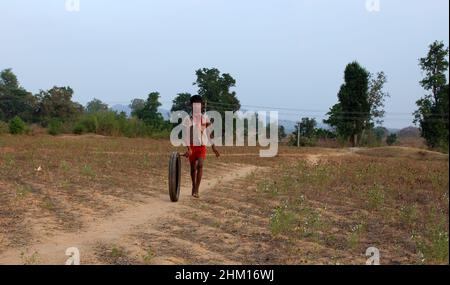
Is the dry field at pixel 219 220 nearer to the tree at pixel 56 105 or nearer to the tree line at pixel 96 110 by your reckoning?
the tree line at pixel 96 110

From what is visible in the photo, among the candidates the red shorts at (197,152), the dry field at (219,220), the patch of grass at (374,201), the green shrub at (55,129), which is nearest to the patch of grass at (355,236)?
the dry field at (219,220)

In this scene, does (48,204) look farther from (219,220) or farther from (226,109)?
(226,109)

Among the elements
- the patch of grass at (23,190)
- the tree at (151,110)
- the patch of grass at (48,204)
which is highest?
the tree at (151,110)

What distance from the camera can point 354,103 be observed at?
4041cm

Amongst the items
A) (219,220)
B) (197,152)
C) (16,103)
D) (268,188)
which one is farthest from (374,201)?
(16,103)

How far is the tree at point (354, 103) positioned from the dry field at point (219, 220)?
29.5 m

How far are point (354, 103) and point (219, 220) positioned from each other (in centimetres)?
3580

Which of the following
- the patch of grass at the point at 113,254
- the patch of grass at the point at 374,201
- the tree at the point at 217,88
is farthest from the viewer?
the tree at the point at 217,88

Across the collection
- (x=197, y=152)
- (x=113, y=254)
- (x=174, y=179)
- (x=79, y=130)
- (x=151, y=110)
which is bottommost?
(x=113, y=254)

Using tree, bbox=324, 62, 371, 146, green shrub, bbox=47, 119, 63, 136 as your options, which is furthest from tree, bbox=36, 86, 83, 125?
tree, bbox=324, 62, 371, 146

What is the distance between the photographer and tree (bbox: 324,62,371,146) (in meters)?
40.0

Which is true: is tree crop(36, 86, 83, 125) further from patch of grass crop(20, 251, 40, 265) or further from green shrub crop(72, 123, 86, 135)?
patch of grass crop(20, 251, 40, 265)

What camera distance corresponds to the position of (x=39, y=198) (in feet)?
26.7

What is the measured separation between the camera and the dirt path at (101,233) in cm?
491
